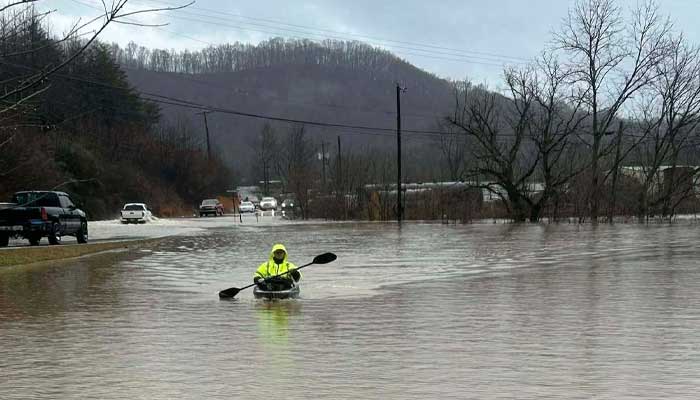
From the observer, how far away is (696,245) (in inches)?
1284

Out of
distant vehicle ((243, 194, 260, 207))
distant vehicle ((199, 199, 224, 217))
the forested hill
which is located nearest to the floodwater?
distant vehicle ((199, 199, 224, 217))

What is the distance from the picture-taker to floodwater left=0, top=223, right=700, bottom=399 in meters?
9.09

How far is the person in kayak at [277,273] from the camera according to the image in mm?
17188

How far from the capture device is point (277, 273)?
1764cm

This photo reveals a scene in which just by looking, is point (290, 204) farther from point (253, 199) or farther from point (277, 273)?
point (253, 199)

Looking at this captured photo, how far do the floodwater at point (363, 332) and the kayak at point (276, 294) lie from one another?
36 centimetres

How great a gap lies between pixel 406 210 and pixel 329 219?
676 cm

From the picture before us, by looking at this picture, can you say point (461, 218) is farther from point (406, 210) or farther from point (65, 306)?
point (65, 306)

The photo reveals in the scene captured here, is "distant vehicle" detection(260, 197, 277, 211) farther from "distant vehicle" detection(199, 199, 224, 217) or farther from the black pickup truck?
the black pickup truck

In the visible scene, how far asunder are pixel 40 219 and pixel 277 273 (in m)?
18.7

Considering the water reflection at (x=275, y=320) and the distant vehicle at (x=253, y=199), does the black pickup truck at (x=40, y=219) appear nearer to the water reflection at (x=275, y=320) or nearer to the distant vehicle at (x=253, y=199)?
the water reflection at (x=275, y=320)

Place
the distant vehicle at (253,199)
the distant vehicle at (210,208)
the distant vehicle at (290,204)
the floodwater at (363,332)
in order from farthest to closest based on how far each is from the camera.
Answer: the distant vehicle at (253,199) < the distant vehicle at (210,208) < the distant vehicle at (290,204) < the floodwater at (363,332)

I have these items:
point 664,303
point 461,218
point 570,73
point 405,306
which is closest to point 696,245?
point 664,303

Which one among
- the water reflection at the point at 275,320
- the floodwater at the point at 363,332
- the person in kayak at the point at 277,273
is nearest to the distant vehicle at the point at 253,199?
the floodwater at the point at 363,332
